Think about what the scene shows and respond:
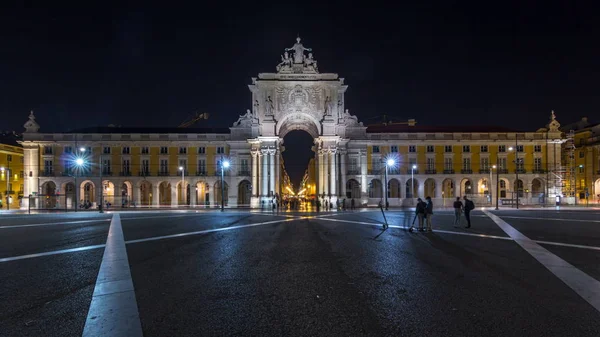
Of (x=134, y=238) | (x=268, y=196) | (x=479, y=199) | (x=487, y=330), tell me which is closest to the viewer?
(x=487, y=330)

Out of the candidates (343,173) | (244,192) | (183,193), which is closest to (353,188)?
(343,173)

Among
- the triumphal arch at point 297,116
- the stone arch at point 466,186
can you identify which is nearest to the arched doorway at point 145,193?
the triumphal arch at point 297,116

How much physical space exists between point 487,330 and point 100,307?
640 centimetres

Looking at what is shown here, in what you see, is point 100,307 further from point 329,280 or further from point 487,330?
point 487,330

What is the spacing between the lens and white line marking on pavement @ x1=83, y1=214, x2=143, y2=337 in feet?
17.5

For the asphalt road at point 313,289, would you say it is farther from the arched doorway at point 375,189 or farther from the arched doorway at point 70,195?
the arched doorway at point 70,195

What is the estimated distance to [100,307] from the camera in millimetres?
6336

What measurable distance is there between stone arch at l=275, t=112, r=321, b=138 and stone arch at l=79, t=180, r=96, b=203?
32096 millimetres

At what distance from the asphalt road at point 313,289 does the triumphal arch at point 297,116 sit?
35827mm

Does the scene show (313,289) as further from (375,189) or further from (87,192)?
(87,192)

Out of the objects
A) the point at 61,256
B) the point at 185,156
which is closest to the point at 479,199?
the point at 185,156

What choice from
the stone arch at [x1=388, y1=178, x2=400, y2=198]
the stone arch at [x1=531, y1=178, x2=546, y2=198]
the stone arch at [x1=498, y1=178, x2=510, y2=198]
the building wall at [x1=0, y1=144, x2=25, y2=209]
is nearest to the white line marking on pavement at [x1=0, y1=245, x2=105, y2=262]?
the stone arch at [x1=388, y1=178, x2=400, y2=198]

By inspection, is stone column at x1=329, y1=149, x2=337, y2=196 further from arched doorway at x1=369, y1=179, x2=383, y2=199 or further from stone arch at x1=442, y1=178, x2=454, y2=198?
stone arch at x1=442, y1=178, x2=454, y2=198

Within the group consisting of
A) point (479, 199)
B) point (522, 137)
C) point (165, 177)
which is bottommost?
point (479, 199)
